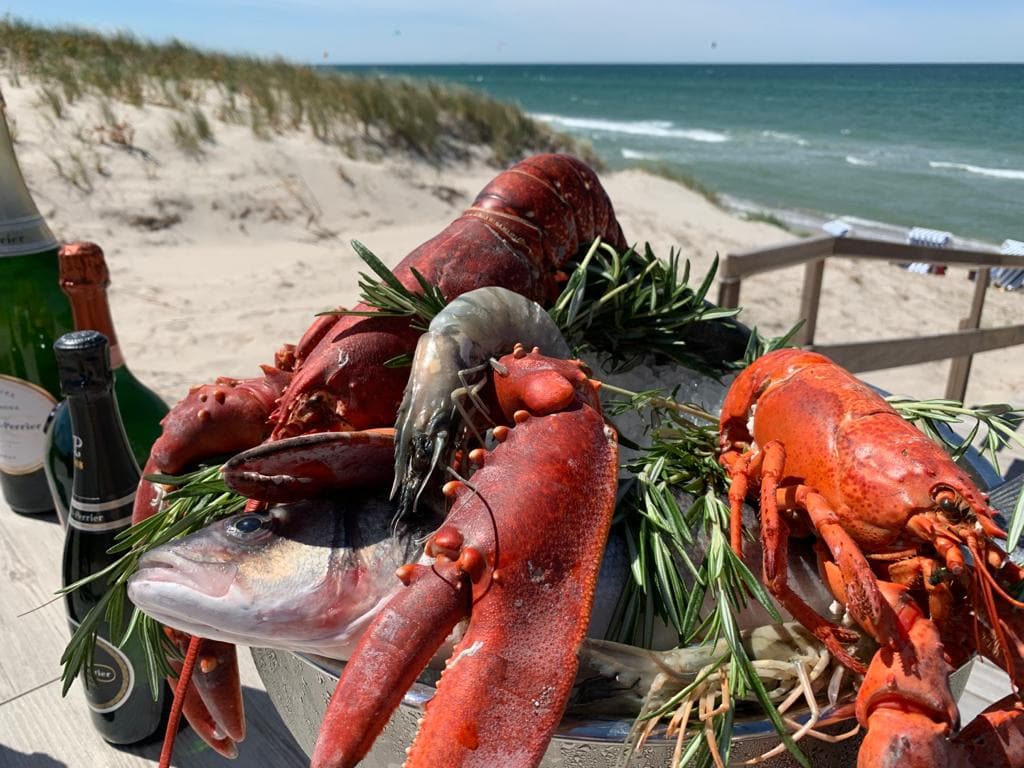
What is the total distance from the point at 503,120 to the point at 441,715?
13582mm

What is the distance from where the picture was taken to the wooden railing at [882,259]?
358 centimetres

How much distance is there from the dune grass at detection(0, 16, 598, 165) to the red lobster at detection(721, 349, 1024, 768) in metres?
9.17

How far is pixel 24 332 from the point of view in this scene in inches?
71.1

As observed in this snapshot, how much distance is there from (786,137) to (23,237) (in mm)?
27555

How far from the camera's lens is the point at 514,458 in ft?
2.65


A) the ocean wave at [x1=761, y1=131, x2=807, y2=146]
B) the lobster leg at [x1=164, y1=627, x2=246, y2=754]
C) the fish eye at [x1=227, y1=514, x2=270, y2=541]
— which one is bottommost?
the ocean wave at [x1=761, y1=131, x2=807, y2=146]

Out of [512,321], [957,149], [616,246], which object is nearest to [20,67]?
[616,246]

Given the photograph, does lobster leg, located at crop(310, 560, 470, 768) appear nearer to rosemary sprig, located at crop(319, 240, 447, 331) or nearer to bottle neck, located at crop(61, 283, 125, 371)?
rosemary sprig, located at crop(319, 240, 447, 331)

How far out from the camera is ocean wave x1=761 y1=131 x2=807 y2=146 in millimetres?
24969

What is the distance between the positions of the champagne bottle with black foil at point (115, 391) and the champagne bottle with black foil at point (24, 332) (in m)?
0.19

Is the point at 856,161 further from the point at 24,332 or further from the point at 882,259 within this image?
the point at 24,332

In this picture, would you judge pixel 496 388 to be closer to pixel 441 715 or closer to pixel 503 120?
pixel 441 715

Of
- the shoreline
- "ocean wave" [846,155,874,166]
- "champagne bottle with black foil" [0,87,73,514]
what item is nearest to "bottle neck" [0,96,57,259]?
"champagne bottle with black foil" [0,87,73,514]

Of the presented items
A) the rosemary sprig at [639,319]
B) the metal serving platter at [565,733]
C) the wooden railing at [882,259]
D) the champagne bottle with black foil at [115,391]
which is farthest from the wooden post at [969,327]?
the champagne bottle with black foil at [115,391]
